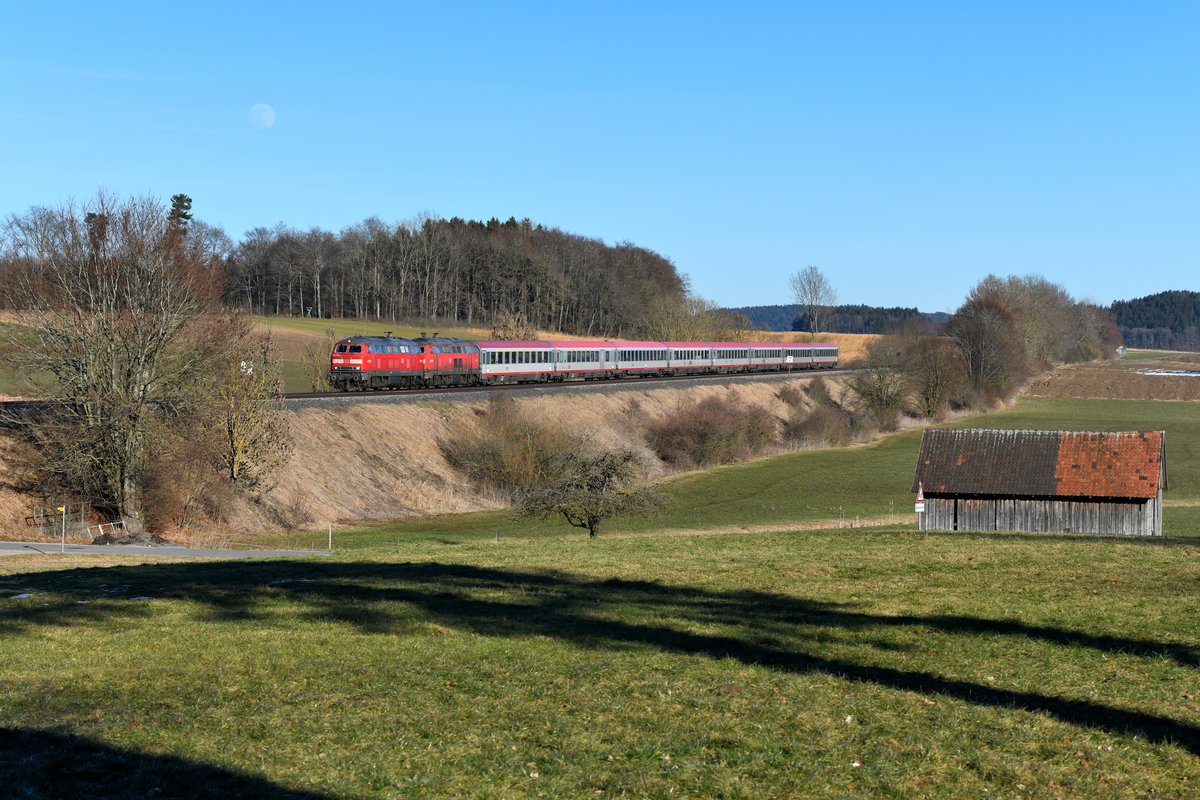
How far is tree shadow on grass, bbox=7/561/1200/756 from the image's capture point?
1299 centimetres

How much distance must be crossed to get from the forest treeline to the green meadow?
12824cm

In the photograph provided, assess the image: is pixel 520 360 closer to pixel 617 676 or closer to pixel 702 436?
pixel 702 436

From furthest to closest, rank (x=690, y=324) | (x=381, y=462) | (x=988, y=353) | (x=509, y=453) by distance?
(x=690, y=324) < (x=988, y=353) < (x=509, y=453) < (x=381, y=462)

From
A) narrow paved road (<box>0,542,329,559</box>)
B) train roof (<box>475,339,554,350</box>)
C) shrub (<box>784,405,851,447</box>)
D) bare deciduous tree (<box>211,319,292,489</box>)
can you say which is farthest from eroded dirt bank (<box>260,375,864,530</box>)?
shrub (<box>784,405,851,447</box>)

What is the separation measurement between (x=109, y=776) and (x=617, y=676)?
5.61 m

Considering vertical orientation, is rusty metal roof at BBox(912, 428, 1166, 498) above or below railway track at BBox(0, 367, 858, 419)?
below

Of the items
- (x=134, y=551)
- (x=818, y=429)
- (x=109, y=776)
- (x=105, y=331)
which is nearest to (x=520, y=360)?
(x=818, y=429)

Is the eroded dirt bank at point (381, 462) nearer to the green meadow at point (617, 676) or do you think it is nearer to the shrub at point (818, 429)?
the shrub at point (818, 429)

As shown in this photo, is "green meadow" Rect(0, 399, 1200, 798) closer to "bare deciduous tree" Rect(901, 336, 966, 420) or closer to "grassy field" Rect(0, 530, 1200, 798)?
"grassy field" Rect(0, 530, 1200, 798)

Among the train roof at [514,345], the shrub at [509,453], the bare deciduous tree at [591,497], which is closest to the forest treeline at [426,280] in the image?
the train roof at [514,345]

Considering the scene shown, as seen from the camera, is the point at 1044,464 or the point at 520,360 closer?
the point at 1044,464

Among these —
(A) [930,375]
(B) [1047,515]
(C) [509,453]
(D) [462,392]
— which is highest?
(A) [930,375]

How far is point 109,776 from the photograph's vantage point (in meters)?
9.73

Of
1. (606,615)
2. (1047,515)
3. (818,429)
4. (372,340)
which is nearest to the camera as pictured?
(606,615)
